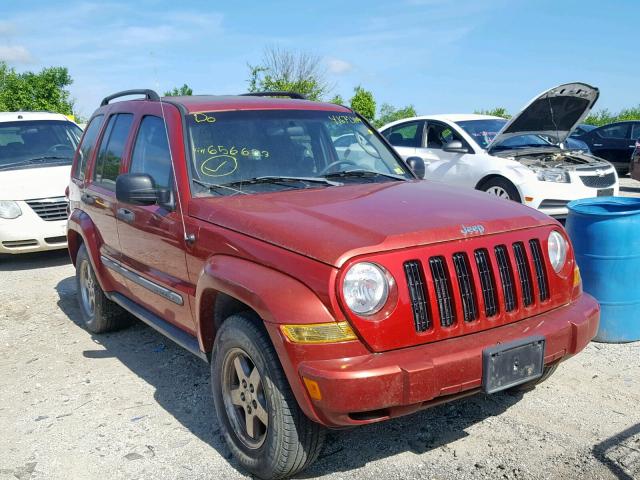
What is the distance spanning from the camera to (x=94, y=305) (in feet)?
18.0

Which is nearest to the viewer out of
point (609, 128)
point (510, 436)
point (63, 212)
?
point (510, 436)

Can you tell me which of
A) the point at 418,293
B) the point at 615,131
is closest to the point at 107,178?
the point at 418,293

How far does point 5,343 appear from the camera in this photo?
5570mm

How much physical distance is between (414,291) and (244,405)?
41.6 inches

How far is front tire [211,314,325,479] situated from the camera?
115 inches

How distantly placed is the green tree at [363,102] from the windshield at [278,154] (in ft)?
70.7

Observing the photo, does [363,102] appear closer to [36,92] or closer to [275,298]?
[36,92]

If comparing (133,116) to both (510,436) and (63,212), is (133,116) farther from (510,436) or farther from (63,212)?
(63,212)

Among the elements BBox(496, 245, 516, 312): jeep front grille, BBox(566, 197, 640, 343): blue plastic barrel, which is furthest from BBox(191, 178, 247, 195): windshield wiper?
BBox(566, 197, 640, 343): blue plastic barrel

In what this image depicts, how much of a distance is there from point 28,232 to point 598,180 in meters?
7.35

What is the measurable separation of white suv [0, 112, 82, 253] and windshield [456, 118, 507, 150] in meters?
5.58

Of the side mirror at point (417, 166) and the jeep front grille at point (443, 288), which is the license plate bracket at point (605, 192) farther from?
the jeep front grille at point (443, 288)

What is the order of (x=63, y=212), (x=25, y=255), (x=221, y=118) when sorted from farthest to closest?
1. (x=25, y=255)
2. (x=63, y=212)
3. (x=221, y=118)

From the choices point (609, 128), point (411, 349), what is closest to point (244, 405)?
point (411, 349)
